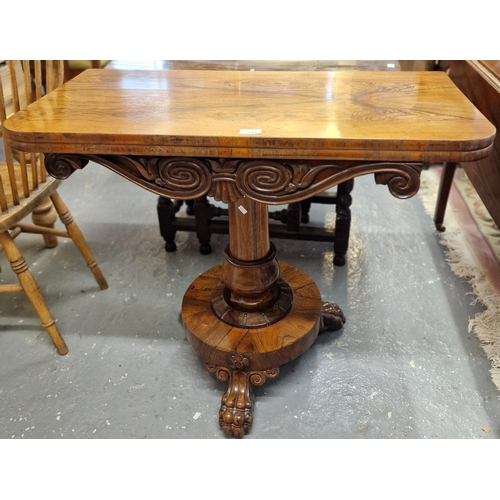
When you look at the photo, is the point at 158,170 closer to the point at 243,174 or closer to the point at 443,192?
the point at 243,174

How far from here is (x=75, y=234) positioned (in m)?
1.73

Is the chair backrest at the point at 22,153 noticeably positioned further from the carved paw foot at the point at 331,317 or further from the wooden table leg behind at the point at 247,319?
the carved paw foot at the point at 331,317

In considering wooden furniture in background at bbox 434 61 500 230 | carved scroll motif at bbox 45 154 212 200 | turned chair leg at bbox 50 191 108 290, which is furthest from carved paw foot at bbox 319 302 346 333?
turned chair leg at bbox 50 191 108 290

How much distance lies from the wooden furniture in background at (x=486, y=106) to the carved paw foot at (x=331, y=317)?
569 millimetres

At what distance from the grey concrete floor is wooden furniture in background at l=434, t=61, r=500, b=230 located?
424 mm

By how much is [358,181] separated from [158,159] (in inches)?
70.9

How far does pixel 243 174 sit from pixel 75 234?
0.93 meters

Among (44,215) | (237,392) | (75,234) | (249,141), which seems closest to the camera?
(249,141)

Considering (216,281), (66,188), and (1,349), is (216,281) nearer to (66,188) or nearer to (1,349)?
(1,349)

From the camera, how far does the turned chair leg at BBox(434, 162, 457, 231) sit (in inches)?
80.0

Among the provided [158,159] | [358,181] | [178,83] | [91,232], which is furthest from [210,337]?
[358,181]

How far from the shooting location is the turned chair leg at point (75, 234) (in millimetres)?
1690

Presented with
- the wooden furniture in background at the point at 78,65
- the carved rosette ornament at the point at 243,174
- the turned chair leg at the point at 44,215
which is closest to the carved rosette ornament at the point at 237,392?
the carved rosette ornament at the point at 243,174

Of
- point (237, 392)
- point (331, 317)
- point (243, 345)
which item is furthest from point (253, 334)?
point (331, 317)
